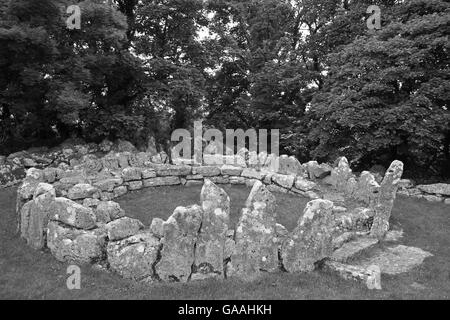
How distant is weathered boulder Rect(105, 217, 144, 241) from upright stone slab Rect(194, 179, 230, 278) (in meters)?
1.91

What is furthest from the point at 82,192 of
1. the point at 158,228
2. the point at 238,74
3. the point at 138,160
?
the point at 238,74

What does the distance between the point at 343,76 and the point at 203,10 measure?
1597 cm

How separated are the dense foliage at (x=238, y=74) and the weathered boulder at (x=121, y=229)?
49.7 ft

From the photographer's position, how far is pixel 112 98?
101ft

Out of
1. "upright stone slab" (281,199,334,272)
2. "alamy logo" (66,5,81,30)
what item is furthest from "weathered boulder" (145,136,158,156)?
"upright stone slab" (281,199,334,272)

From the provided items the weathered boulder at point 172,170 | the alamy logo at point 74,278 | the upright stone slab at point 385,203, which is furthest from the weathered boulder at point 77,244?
the weathered boulder at point 172,170

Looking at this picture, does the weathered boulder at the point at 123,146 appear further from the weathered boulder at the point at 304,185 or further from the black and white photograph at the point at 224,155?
the weathered boulder at the point at 304,185

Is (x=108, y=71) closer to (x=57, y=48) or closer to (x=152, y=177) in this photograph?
(x=57, y=48)

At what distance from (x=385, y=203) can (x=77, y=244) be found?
11.3m

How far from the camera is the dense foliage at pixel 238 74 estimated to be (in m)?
20.9

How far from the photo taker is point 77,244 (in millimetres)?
9766

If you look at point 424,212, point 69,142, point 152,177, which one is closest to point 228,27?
point 69,142

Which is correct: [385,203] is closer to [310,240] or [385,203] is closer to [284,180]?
[310,240]
